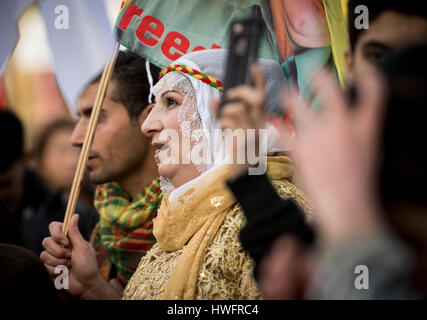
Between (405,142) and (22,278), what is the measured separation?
52.8 inches

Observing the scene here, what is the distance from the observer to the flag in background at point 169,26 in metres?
2.72

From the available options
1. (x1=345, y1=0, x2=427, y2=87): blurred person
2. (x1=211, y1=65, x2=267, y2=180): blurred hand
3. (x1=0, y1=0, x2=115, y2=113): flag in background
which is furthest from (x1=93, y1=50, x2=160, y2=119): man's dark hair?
(x1=211, y1=65, x2=267, y2=180): blurred hand

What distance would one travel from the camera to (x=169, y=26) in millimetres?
2793

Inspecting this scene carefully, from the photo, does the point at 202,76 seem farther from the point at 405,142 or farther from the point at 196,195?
the point at 405,142

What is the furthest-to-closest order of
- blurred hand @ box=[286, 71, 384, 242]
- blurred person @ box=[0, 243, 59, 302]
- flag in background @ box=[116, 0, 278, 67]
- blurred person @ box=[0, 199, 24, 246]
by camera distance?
flag in background @ box=[116, 0, 278, 67]
blurred person @ box=[0, 199, 24, 246]
blurred person @ box=[0, 243, 59, 302]
blurred hand @ box=[286, 71, 384, 242]

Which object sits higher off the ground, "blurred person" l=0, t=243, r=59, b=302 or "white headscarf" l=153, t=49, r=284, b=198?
"white headscarf" l=153, t=49, r=284, b=198

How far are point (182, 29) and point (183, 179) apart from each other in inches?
35.1

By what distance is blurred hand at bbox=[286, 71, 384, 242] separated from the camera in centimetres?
101

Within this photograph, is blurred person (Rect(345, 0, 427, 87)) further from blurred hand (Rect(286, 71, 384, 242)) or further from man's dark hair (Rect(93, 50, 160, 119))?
man's dark hair (Rect(93, 50, 160, 119))

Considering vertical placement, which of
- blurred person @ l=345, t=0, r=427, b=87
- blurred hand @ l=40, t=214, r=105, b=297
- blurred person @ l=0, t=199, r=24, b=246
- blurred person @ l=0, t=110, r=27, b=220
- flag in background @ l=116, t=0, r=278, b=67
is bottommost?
blurred hand @ l=40, t=214, r=105, b=297

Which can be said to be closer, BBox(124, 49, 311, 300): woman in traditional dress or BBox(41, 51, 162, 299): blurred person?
BBox(124, 49, 311, 300): woman in traditional dress

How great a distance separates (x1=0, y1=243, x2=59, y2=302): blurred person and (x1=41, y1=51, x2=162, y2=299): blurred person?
0.73 m

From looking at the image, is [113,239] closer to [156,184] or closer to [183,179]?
[156,184]

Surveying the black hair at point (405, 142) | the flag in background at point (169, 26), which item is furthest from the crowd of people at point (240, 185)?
the flag in background at point (169, 26)
